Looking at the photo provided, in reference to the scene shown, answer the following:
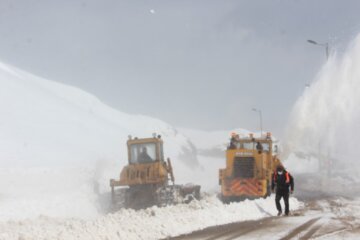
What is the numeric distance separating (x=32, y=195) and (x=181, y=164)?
118ft

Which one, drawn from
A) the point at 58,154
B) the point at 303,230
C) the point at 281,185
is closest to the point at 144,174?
the point at 281,185

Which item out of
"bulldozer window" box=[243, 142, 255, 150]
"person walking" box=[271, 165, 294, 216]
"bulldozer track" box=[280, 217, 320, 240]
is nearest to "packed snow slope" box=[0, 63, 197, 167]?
"bulldozer window" box=[243, 142, 255, 150]

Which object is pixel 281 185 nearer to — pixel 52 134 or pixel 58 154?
pixel 58 154

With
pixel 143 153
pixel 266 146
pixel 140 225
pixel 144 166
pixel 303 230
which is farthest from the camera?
pixel 266 146

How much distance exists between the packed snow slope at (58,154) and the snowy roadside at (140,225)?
5.09 metres

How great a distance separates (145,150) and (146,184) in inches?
56.7

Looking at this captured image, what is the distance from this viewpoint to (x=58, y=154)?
39.2 m

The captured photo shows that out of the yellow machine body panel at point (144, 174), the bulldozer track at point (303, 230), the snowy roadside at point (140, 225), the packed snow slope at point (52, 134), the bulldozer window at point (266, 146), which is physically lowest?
the bulldozer track at point (303, 230)

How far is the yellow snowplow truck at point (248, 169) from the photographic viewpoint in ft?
70.4

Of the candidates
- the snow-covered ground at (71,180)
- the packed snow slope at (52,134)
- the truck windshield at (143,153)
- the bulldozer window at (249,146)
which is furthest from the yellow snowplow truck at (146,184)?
the packed snow slope at (52,134)

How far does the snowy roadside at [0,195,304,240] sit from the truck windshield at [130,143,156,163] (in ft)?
13.1

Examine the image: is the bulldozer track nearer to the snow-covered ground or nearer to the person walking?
the person walking

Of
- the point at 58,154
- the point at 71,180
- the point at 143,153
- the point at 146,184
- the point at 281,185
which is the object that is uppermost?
the point at 58,154

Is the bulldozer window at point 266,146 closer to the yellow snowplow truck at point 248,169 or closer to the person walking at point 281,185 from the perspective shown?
the yellow snowplow truck at point 248,169
